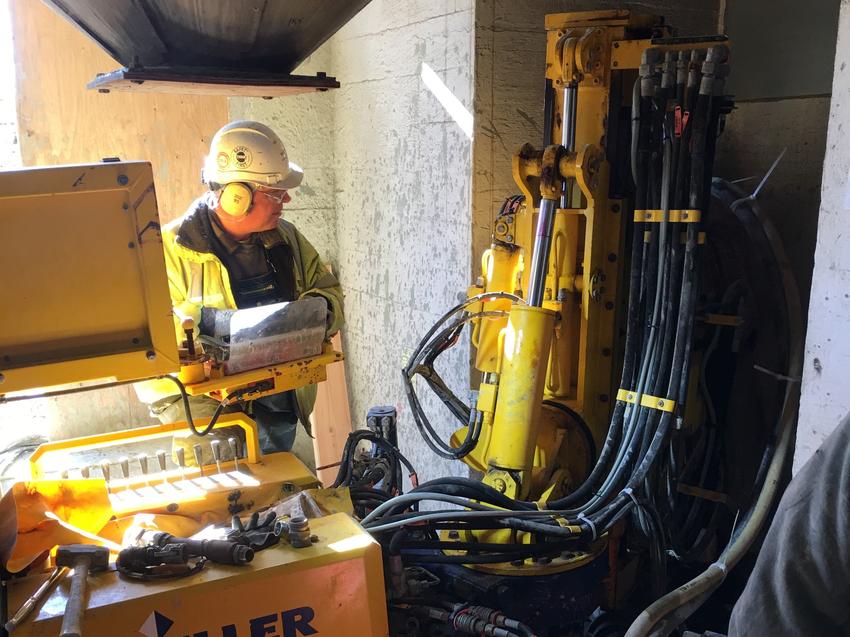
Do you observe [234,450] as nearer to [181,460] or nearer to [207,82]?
[181,460]

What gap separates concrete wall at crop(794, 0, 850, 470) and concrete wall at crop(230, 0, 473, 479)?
5.03ft

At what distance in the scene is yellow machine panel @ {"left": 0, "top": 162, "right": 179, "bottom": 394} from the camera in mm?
1431

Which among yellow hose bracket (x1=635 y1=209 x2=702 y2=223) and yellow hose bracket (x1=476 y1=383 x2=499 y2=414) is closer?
yellow hose bracket (x1=635 y1=209 x2=702 y2=223)

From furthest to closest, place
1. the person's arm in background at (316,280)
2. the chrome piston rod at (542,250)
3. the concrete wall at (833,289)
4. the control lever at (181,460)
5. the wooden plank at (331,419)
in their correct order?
the wooden plank at (331,419)
the person's arm in background at (316,280)
the chrome piston rod at (542,250)
the control lever at (181,460)
the concrete wall at (833,289)

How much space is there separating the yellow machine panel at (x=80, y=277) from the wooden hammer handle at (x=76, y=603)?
36 centimetres

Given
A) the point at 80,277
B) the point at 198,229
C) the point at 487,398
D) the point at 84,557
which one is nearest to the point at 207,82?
the point at 80,277

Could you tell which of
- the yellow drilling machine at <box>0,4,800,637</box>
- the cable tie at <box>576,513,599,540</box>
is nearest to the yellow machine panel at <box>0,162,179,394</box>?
the yellow drilling machine at <box>0,4,800,637</box>

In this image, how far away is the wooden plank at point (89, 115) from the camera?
376 centimetres

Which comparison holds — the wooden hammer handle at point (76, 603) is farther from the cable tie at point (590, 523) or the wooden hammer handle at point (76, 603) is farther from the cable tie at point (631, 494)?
the cable tie at point (631, 494)

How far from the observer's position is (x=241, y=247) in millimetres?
3035

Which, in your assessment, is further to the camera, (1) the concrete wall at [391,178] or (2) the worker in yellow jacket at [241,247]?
(1) the concrete wall at [391,178]

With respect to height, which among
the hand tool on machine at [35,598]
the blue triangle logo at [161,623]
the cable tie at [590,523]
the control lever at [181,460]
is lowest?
the cable tie at [590,523]

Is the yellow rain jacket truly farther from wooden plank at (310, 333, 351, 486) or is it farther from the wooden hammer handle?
wooden plank at (310, 333, 351, 486)

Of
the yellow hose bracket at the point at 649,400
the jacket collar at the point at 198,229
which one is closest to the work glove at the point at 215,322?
the jacket collar at the point at 198,229
